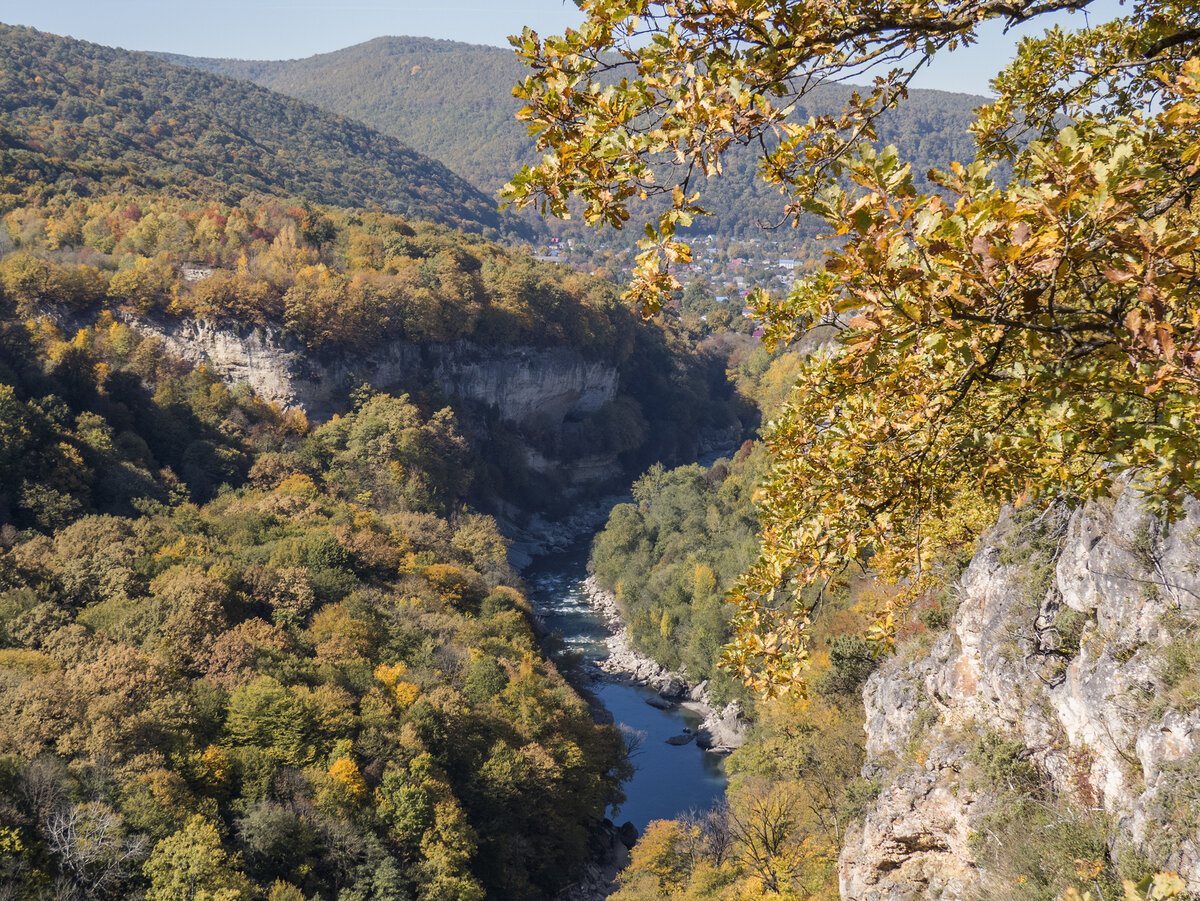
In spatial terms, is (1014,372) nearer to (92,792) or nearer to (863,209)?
(863,209)

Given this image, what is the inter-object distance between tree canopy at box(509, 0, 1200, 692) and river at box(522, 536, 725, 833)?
1048 inches

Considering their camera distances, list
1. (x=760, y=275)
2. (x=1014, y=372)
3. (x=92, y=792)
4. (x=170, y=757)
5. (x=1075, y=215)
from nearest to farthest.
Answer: (x=1075, y=215) < (x=1014, y=372) < (x=92, y=792) < (x=170, y=757) < (x=760, y=275)

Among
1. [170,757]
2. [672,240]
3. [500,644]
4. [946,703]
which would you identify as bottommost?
[500,644]

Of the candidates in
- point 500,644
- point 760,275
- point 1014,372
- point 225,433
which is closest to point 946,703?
point 1014,372

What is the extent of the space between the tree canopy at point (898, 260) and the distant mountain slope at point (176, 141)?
3028 centimetres

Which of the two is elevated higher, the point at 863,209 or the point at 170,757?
the point at 863,209

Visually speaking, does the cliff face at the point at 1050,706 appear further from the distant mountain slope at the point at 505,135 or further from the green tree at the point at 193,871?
the distant mountain slope at the point at 505,135

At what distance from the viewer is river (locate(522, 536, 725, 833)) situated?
2858 centimetres

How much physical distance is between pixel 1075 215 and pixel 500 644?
28368mm

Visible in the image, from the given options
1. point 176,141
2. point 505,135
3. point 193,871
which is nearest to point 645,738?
point 193,871

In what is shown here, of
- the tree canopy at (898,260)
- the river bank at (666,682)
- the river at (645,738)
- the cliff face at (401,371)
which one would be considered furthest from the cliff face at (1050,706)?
the cliff face at (401,371)

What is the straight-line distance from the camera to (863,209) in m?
2.41

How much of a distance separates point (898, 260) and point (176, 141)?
85.7 metres

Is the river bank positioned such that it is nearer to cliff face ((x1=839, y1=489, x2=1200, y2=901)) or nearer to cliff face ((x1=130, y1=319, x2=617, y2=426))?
cliff face ((x1=839, y1=489, x2=1200, y2=901))
